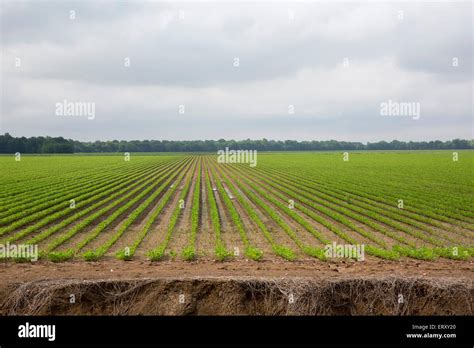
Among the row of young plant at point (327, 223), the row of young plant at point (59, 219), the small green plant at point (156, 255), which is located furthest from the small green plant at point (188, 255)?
the row of young plant at point (59, 219)

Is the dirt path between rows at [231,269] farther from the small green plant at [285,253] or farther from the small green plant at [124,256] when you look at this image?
the small green plant at [285,253]

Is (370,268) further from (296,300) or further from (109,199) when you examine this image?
(109,199)

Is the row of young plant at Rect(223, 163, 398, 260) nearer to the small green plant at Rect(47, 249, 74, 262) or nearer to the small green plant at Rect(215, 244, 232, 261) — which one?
the small green plant at Rect(215, 244, 232, 261)

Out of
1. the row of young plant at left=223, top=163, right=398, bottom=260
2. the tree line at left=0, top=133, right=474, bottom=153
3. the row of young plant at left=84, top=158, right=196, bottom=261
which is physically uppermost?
the tree line at left=0, top=133, right=474, bottom=153

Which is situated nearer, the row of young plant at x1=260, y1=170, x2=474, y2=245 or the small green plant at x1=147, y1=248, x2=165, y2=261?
the small green plant at x1=147, y1=248, x2=165, y2=261

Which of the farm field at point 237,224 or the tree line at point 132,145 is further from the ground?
the tree line at point 132,145

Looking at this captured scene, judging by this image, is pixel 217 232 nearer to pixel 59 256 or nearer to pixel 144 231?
pixel 144 231

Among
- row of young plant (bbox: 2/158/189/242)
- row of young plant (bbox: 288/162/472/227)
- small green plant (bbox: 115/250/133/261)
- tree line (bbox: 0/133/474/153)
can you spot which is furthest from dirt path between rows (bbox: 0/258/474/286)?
tree line (bbox: 0/133/474/153)

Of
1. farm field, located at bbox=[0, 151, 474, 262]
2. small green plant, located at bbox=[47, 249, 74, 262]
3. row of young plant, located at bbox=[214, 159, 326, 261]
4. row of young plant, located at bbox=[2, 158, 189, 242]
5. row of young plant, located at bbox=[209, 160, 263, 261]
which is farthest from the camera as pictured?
row of young plant, located at bbox=[2, 158, 189, 242]

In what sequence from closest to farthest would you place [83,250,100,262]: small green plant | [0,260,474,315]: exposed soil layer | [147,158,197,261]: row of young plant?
[0,260,474,315]: exposed soil layer → [83,250,100,262]: small green plant → [147,158,197,261]: row of young plant

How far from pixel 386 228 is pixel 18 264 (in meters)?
14.6

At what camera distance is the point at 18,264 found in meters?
10.9

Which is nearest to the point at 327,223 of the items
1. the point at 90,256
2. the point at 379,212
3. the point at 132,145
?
the point at 379,212

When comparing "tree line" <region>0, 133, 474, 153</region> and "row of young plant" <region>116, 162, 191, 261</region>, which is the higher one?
"tree line" <region>0, 133, 474, 153</region>
